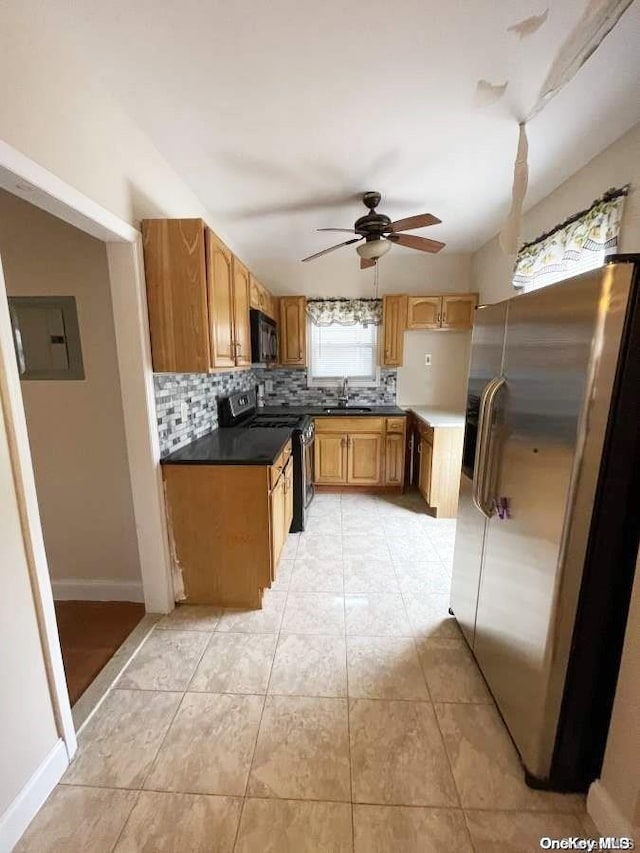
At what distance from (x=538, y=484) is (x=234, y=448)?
61.7 inches

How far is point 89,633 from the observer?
6.04 feet

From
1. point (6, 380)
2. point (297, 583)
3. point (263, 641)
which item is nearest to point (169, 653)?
point (263, 641)

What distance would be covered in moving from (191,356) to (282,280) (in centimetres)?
256

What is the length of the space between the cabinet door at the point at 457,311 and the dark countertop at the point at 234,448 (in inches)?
91.4

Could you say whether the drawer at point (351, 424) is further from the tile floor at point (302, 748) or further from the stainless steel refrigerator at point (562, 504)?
the stainless steel refrigerator at point (562, 504)

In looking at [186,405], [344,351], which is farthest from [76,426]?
[344,351]

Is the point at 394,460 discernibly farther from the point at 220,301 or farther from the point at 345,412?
the point at 220,301

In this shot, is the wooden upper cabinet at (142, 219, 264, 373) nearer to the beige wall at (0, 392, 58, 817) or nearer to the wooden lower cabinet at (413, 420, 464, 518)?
the beige wall at (0, 392, 58, 817)

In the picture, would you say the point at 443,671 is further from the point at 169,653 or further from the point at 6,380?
the point at 6,380

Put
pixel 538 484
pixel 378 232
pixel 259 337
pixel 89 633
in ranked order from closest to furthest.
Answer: pixel 538 484 < pixel 89 633 < pixel 378 232 < pixel 259 337

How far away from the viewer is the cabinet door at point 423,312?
3699 millimetres

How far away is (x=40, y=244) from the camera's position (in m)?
1.73

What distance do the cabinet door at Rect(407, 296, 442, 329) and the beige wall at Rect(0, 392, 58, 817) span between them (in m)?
3.57

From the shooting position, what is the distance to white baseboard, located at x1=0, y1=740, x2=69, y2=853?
3.21 feet
